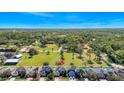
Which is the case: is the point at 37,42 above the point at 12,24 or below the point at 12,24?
below

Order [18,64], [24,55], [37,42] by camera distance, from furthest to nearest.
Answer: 1. [37,42]
2. [24,55]
3. [18,64]

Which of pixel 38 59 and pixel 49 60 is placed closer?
pixel 49 60

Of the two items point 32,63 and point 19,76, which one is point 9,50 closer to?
point 32,63
